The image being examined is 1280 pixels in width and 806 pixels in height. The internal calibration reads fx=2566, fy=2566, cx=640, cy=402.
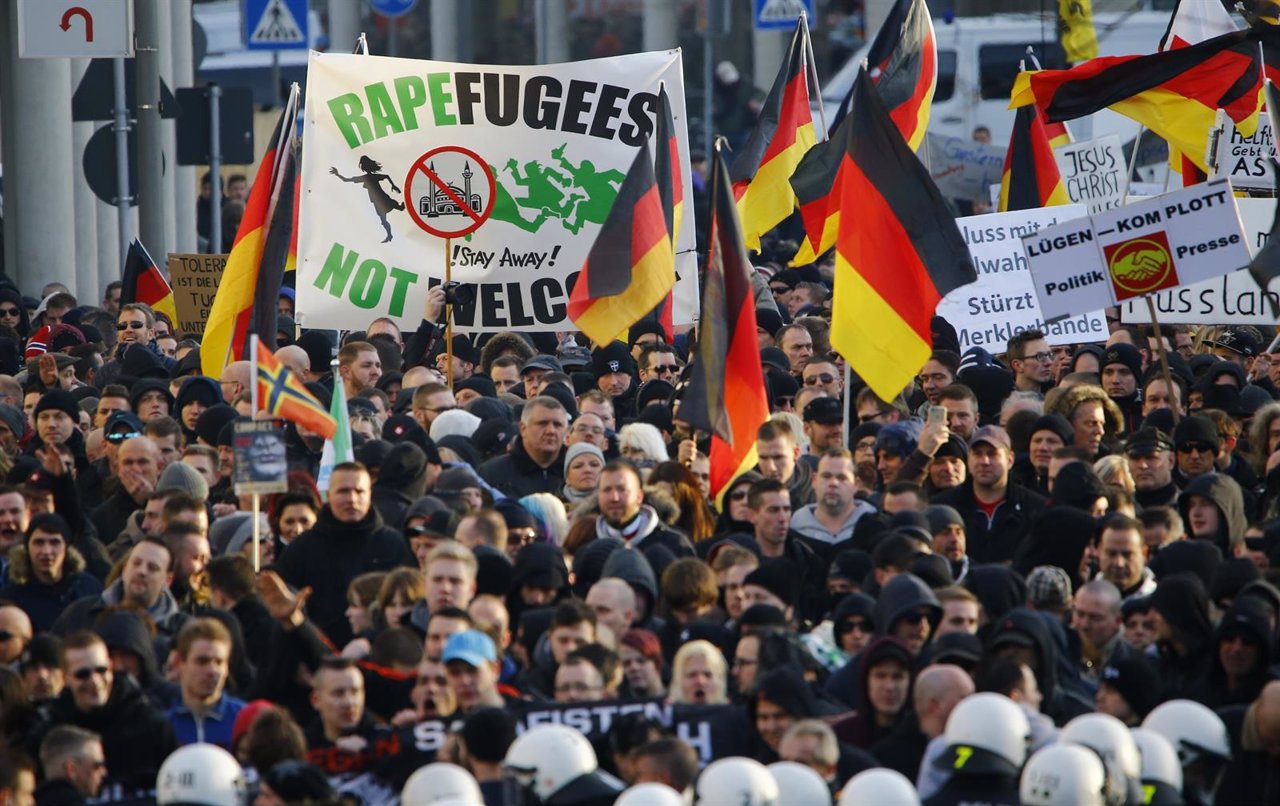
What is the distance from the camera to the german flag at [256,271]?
13.8 m

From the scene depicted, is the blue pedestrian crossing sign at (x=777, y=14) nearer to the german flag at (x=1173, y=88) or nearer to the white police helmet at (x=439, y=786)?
the german flag at (x=1173, y=88)

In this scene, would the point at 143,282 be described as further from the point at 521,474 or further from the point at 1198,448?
the point at 1198,448

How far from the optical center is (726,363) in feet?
36.9

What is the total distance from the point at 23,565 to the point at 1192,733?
481cm

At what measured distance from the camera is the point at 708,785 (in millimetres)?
6766

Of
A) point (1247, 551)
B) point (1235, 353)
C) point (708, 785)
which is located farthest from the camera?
point (1235, 353)

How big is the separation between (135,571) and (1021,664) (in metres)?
3.31

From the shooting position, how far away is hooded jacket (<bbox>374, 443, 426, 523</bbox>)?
440 inches

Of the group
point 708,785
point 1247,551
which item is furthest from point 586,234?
point 708,785

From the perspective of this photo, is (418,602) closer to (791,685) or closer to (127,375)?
(791,685)

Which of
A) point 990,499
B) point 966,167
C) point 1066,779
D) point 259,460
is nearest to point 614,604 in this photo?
point 259,460

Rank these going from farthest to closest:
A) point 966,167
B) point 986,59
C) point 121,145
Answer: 1. point 986,59
2. point 966,167
3. point 121,145

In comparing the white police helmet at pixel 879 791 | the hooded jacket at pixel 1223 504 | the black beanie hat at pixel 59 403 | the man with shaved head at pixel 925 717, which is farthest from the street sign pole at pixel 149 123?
the white police helmet at pixel 879 791

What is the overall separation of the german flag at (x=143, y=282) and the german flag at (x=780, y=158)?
4173 mm
